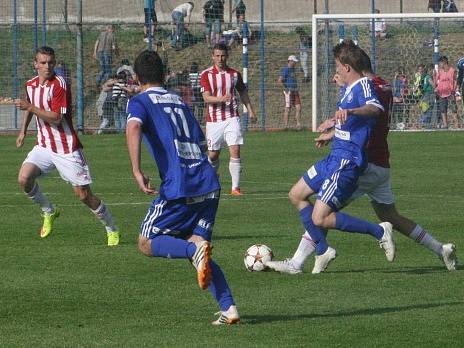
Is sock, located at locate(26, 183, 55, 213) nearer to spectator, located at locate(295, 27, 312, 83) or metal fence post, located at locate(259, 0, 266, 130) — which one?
metal fence post, located at locate(259, 0, 266, 130)

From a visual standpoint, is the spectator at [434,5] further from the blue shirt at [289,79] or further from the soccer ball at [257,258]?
the soccer ball at [257,258]

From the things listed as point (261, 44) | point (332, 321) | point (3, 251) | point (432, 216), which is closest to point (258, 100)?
point (261, 44)

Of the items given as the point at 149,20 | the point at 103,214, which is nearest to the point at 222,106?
the point at 103,214

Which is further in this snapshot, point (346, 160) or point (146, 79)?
point (346, 160)

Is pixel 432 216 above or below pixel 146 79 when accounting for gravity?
below

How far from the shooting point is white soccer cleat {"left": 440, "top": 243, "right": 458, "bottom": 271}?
11156mm

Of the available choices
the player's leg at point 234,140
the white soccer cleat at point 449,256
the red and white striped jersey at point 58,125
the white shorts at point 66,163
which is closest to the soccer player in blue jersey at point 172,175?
the white soccer cleat at point 449,256

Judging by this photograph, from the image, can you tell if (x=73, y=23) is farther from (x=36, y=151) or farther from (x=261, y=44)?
(x=36, y=151)

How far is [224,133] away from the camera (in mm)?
19469

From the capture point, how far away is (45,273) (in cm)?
1121

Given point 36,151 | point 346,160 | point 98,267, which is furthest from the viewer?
point 36,151

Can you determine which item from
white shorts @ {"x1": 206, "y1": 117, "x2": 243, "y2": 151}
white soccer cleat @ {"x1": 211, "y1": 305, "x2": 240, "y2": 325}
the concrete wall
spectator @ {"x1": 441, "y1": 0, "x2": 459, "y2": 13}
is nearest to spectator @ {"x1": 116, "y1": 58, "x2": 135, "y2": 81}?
the concrete wall

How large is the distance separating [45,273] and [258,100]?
1023 inches

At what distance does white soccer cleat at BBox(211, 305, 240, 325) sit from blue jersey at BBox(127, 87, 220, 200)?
0.81 meters
